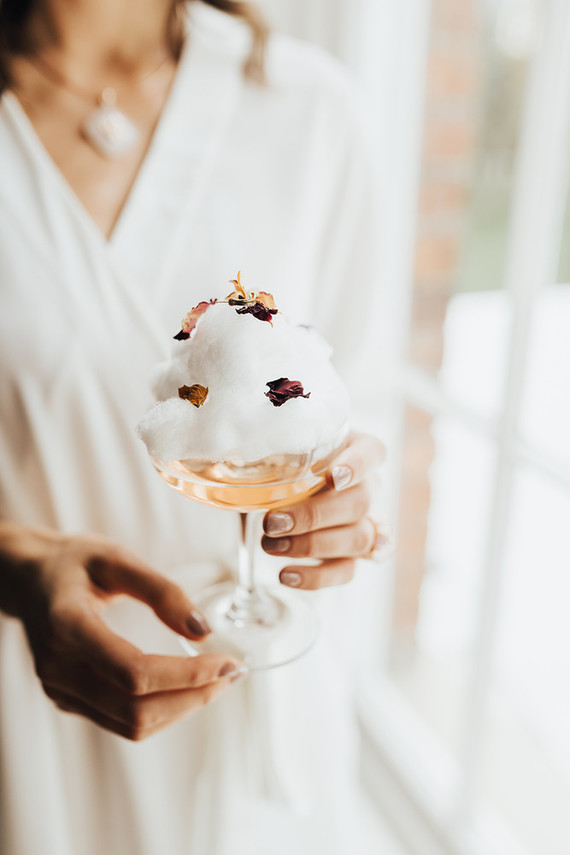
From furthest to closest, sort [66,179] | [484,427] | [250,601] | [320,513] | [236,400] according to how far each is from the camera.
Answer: [484,427]
[66,179]
[250,601]
[320,513]
[236,400]

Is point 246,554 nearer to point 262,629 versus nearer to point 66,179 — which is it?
point 262,629

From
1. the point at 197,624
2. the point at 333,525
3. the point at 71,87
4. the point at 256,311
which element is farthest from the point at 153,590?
the point at 71,87

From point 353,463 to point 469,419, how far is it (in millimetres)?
614

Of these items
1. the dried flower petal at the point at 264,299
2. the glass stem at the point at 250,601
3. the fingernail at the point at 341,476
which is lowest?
the glass stem at the point at 250,601

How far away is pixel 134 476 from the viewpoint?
2.55ft

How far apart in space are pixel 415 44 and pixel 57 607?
1.02 metres

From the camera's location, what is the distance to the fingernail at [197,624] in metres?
0.57

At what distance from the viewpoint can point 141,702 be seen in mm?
562

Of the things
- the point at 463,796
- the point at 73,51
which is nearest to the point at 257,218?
the point at 73,51

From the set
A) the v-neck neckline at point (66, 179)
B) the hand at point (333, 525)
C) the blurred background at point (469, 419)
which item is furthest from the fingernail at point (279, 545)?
the blurred background at point (469, 419)

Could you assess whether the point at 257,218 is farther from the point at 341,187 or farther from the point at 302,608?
the point at 302,608

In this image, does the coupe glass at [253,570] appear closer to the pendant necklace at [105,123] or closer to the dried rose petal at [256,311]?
the dried rose petal at [256,311]

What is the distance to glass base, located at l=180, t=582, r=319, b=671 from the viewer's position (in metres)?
0.61

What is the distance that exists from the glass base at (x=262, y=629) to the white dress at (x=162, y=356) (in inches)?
4.8
